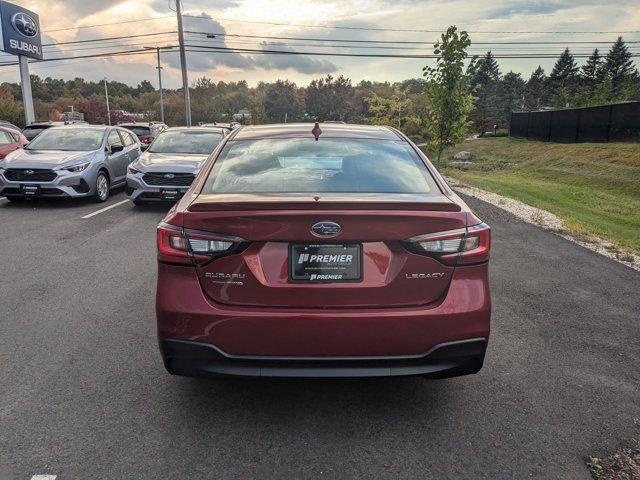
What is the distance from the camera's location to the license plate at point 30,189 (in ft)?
34.2

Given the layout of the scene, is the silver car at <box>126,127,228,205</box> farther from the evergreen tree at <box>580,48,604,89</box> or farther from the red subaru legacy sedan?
the evergreen tree at <box>580,48,604,89</box>

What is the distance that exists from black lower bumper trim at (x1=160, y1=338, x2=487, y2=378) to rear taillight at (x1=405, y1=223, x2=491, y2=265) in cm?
45

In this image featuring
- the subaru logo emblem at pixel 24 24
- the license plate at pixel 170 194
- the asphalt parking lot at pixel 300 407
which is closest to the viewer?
the asphalt parking lot at pixel 300 407

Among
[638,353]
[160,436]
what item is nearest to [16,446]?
[160,436]

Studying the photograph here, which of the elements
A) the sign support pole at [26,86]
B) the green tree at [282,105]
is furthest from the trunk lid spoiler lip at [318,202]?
the green tree at [282,105]

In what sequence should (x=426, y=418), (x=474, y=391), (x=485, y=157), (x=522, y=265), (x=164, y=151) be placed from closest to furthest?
1. (x=426, y=418)
2. (x=474, y=391)
3. (x=522, y=265)
4. (x=164, y=151)
5. (x=485, y=157)

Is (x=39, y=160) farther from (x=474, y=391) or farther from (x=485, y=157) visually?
(x=485, y=157)

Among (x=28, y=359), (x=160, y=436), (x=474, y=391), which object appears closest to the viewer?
(x=160, y=436)

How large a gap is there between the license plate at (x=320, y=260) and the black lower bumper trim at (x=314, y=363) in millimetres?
431

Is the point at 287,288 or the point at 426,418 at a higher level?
the point at 287,288

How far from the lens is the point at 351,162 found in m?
3.65

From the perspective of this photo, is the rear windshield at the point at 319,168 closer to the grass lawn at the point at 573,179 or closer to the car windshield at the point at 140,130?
the grass lawn at the point at 573,179

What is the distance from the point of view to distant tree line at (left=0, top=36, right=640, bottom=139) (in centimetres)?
6469

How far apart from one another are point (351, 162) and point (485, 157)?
3606 centimetres
